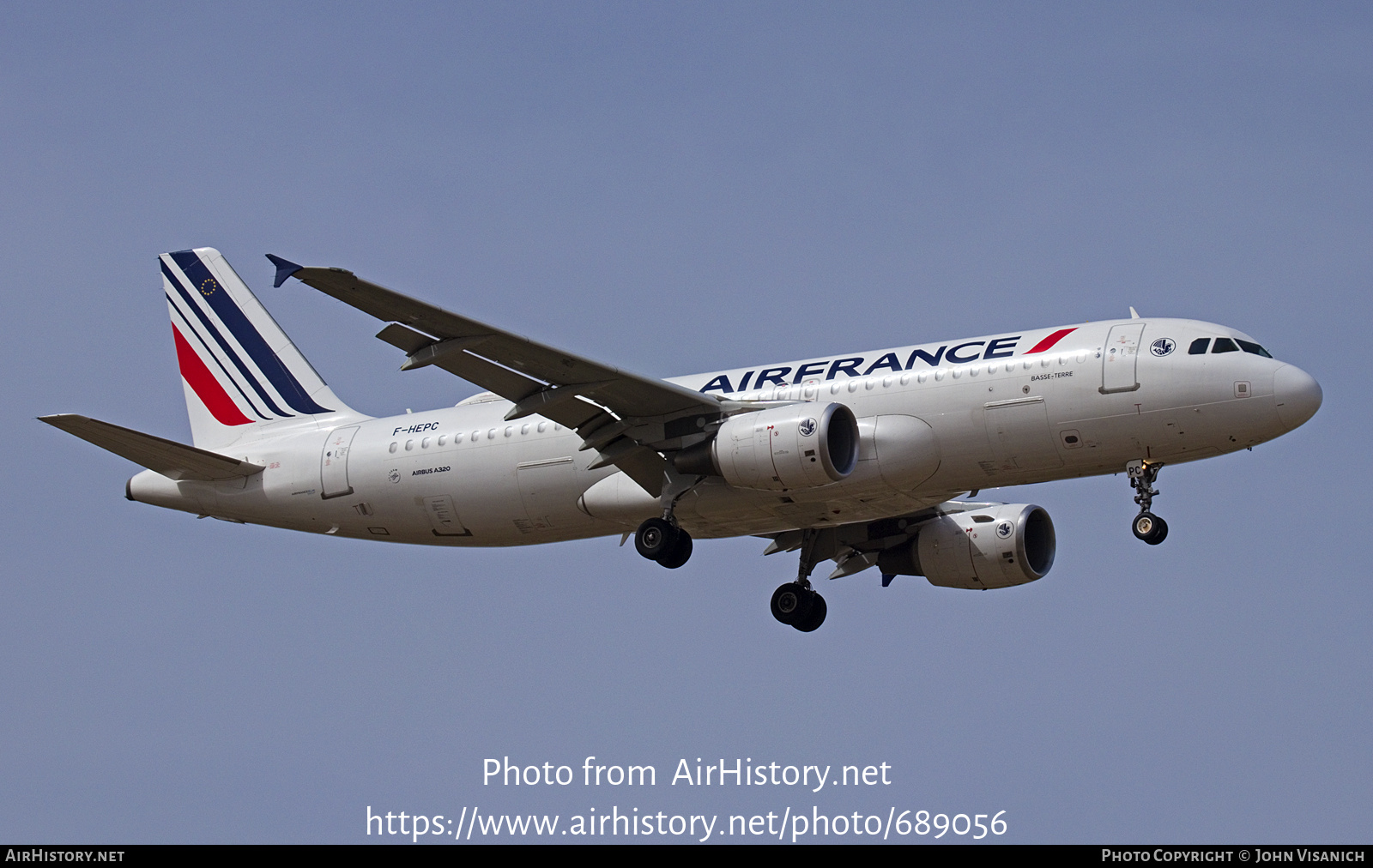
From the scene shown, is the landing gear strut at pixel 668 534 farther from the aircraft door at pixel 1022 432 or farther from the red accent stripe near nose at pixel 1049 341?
the red accent stripe near nose at pixel 1049 341

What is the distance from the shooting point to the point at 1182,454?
32344 mm

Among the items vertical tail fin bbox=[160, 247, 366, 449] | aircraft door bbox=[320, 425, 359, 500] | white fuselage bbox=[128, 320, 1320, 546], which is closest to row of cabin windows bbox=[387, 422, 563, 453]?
white fuselage bbox=[128, 320, 1320, 546]

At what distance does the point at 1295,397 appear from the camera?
3145cm

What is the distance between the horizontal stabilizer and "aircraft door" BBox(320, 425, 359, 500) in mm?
1690

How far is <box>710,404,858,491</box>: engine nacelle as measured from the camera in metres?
Answer: 32.1

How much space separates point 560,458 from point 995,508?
10.4m

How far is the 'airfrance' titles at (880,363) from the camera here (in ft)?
109

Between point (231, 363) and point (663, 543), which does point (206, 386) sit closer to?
point (231, 363)

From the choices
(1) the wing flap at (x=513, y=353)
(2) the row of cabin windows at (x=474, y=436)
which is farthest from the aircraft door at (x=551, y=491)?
(1) the wing flap at (x=513, y=353)

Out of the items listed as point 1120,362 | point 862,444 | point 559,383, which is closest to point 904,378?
point 862,444

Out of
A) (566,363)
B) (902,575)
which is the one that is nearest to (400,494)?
(566,363)

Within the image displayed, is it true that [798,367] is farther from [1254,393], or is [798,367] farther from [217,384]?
[217,384]

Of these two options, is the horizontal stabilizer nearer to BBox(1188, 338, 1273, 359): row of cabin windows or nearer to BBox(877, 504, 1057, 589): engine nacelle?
BBox(877, 504, 1057, 589): engine nacelle

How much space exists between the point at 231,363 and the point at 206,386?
836 mm
